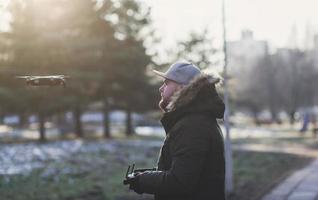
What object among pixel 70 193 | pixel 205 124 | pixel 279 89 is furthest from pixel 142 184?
pixel 279 89

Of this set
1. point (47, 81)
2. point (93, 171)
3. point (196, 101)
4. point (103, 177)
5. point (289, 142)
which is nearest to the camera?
point (196, 101)

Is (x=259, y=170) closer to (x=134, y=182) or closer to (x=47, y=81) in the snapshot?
(x=47, y=81)

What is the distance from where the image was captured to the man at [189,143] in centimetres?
342

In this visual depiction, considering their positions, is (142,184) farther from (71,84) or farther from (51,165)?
(71,84)

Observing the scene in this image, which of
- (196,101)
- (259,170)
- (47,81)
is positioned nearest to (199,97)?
(196,101)

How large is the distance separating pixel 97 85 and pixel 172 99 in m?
29.1

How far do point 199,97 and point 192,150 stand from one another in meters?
0.36

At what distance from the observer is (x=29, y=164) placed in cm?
1717

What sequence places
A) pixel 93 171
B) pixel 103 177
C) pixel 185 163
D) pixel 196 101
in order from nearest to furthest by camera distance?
pixel 185 163 → pixel 196 101 → pixel 103 177 → pixel 93 171

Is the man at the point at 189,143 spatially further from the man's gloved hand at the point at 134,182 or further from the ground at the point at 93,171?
the ground at the point at 93,171

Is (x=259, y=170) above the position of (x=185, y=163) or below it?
below

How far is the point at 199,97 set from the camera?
3619 mm

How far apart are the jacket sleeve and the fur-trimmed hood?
0.45 feet

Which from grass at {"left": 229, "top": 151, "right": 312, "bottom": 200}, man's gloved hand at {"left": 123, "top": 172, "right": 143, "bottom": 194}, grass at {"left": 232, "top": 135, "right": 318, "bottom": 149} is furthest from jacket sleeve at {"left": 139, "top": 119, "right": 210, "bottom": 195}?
grass at {"left": 232, "top": 135, "right": 318, "bottom": 149}
